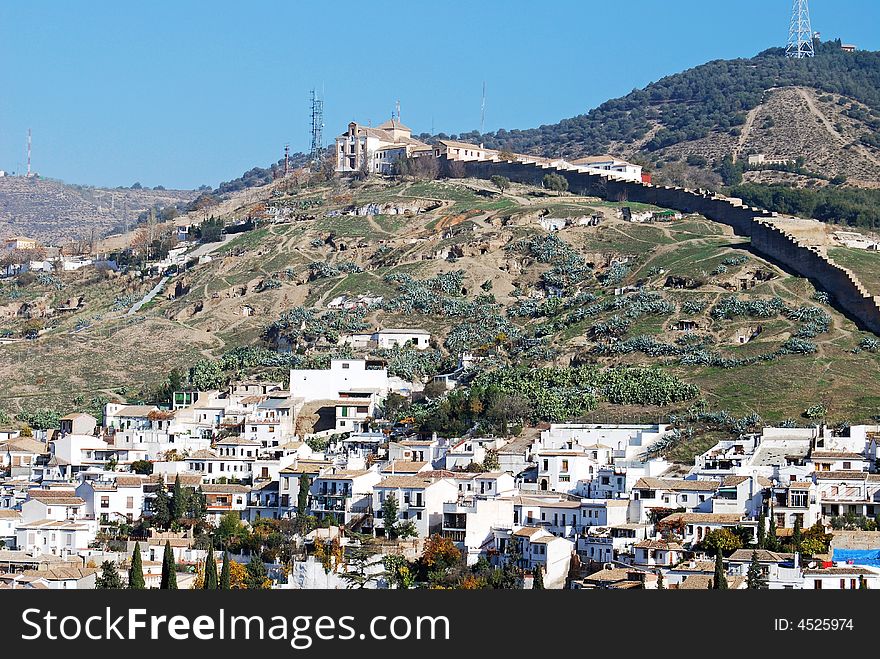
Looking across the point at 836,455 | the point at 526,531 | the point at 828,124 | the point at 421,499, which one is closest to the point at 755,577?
the point at 526,531

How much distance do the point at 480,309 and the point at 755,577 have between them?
3226 cm

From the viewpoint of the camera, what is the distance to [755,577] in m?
38.9

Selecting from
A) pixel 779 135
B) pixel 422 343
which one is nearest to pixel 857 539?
pixel 422 343

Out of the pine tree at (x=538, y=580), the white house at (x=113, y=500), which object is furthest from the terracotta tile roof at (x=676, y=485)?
the white house at (x=113, y=500)

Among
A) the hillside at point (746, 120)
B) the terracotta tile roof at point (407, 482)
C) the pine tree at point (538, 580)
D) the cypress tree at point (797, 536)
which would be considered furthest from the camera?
the hillside at point (746, 120)

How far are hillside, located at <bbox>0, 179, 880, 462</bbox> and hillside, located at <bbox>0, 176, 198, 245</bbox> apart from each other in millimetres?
69940

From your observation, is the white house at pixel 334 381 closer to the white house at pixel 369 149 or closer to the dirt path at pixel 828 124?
the white house at pixel 369 149

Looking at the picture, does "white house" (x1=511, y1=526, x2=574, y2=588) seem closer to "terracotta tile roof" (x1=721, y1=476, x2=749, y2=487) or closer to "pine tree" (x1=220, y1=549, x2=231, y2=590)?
"terracotta tile roof" (x1=721, y1=476, x2=749, y2=487)

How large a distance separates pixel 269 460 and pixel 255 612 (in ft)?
81.0

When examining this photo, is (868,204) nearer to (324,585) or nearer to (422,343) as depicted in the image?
(422,343)

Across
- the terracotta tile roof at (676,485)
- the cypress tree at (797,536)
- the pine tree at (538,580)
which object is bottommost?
the pine tree at (538,580)

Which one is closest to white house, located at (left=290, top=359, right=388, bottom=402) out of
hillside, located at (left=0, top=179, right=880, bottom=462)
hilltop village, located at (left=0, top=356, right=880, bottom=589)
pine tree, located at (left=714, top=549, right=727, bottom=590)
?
hillside, located at (left=0, top=179, right=880, bottom=462)

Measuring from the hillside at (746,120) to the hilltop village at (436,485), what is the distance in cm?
3961

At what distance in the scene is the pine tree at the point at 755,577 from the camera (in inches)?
1515
